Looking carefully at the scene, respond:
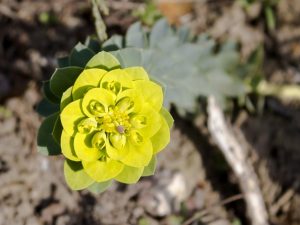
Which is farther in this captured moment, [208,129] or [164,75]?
[208,129]

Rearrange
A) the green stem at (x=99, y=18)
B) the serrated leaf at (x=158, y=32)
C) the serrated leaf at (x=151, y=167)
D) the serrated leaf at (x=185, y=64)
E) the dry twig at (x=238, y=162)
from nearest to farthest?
the serrated leaf at (x=151, y=167) → the green stem at (x=99, y=18) → the serrated leaf at (x=185, y=64) → the serrated leaf at (x=158, y=32) → the dry twig at (x=238, y=162)

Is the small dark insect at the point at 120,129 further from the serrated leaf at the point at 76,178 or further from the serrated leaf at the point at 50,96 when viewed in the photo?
the serrated leaf at the point at 50,96

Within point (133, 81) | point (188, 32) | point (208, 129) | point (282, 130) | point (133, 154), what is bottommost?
point (282, 130)

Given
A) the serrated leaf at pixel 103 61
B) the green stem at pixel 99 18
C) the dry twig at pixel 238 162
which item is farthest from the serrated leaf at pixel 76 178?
the dry twig at pixel 238 162

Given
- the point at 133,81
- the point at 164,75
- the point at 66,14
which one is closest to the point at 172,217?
the point at 164,75

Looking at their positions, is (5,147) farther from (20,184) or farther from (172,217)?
(172,217)

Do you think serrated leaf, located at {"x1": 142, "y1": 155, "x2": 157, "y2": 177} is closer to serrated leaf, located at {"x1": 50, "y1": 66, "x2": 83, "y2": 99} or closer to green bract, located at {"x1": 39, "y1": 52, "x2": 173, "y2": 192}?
green bract, located at {"x1": 39, "y1": 52, "x2": 173, "y2": 192}

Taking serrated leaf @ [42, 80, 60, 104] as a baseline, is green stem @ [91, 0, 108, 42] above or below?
above

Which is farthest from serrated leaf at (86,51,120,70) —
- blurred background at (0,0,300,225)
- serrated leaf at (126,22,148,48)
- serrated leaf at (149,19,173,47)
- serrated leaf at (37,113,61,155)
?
blurred background at (0,0,300,225)
